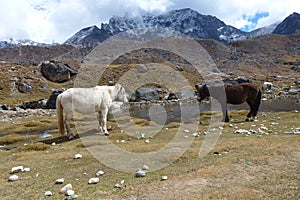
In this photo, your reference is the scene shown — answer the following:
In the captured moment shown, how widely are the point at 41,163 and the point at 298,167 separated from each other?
9.42 metres

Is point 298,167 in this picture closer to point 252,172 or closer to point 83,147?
point 252,172

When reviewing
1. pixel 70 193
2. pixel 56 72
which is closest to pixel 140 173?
pixel 70 193

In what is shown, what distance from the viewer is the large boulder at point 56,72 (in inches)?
4313

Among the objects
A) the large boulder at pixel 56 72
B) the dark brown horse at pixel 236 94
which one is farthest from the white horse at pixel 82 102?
the large boulder at pixel 56 72

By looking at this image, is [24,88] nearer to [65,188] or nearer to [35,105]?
[35,105]

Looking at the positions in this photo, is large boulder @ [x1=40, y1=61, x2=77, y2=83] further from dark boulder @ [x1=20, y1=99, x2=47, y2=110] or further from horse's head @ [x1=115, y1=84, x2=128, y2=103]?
horse's head @ [x1=115, y1=84, x2=128, y2=103]

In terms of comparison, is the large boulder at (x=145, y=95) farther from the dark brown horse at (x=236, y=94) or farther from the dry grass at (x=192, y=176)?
the dry grass at (x=192, y=176)

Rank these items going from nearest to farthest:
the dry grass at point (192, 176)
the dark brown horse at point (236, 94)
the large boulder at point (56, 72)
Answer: the dry grass at point (192, 176) → the dark brown horse at point (236, 94) → the large boulder at point (56, 72)

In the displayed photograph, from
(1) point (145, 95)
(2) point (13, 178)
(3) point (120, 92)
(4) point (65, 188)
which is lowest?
(1) point (145, 95)

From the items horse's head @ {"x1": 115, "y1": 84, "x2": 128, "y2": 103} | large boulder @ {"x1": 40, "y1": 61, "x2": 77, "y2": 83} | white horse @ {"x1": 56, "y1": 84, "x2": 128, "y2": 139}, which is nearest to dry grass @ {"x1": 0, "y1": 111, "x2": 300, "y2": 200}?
white horse @ {"x1": 56, "y1": 84, "x2": 128, "y2": 139}

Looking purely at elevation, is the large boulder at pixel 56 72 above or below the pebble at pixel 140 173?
above

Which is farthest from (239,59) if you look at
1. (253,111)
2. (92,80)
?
(253,111)

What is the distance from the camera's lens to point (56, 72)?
361ft

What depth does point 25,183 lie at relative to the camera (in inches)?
364
